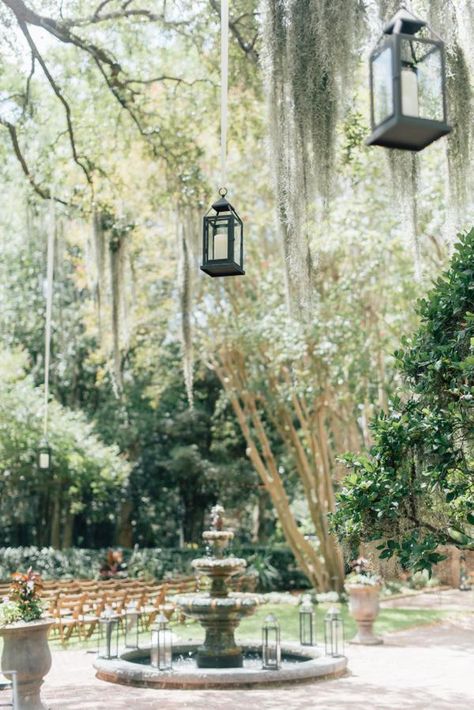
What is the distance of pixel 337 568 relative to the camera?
18.4 meters

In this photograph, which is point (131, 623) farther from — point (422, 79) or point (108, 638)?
point (422, 79)

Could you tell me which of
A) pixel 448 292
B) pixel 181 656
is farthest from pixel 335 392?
pixel 448 292

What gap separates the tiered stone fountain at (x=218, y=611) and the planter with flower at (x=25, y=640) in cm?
266

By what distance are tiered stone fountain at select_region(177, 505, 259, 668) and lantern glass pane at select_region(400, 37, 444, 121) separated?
762 cm

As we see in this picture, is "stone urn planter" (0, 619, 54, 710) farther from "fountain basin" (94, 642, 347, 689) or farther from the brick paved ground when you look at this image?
"fountain basin" (94, 642, 347, 689)

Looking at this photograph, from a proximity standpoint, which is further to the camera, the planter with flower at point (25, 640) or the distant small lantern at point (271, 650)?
the distant small lantern at point (271, 650)

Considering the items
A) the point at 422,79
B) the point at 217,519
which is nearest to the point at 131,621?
the point at 217,519

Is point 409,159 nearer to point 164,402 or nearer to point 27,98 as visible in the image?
point 27,98

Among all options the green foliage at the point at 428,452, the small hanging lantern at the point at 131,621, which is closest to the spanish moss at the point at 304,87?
the green foliage at the point at 428,452

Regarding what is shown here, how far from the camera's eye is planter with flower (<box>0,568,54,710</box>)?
24.4ft

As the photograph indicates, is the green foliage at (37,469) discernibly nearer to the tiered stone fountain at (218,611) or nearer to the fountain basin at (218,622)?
the tiered stone fountain at (218,611)

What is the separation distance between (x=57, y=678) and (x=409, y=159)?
268 inches

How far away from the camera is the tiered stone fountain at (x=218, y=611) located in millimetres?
9992

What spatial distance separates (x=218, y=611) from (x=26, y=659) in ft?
9.85
